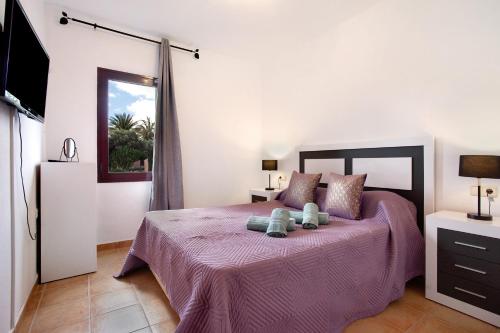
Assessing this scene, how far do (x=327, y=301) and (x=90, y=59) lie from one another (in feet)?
11.4

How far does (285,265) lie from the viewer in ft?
4.44

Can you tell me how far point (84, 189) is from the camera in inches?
96.9

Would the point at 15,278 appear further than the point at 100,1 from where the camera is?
No

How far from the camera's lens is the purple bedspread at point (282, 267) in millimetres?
1192

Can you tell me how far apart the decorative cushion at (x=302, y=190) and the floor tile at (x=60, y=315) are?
2061 millimetres

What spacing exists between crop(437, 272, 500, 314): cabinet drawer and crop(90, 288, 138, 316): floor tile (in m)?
2.37

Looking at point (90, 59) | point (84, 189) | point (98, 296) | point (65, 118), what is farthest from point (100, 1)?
point (98, 296)

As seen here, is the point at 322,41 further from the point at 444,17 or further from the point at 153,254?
the point at 153,254

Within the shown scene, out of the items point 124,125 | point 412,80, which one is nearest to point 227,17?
point 124,125

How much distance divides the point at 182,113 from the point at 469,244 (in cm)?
341

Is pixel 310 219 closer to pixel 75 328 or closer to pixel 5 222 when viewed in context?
pixel 75 328

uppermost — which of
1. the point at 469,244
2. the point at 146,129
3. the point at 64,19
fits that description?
the point at 64,19

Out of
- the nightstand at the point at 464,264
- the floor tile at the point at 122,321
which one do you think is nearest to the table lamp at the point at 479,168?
the nightstand at the point at 464,264

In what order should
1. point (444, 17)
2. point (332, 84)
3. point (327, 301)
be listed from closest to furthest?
point (327, 301)
point (444, 17)
point (332, 84)
